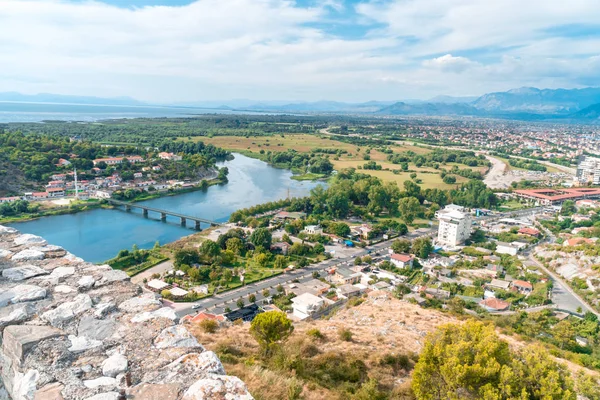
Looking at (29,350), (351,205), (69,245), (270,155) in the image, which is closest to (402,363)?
(29,350)

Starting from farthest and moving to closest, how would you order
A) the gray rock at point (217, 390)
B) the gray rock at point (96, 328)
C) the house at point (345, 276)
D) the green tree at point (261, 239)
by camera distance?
the green tree at point (261, 239), the house at point (345, 276), the gray rock at point (96, 328), the gray rock at point (217, 390)

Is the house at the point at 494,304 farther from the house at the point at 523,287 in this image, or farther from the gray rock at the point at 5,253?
the gray rock at the point at 5,253

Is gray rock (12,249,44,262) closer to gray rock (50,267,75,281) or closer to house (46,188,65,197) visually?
gray rock (50,267,75,281)

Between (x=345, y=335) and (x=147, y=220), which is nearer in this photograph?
(x=345, y=335)

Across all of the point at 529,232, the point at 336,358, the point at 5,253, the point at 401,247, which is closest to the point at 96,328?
the point at 5,253

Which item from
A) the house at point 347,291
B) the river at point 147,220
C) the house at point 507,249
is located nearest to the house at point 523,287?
the house at point 507,249

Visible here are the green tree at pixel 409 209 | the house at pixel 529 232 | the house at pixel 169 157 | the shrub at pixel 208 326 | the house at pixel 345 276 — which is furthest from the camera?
the house at pixel 169 157

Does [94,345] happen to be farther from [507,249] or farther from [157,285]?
[507,249]
